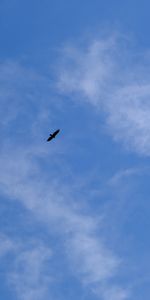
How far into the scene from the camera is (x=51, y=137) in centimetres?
4391
